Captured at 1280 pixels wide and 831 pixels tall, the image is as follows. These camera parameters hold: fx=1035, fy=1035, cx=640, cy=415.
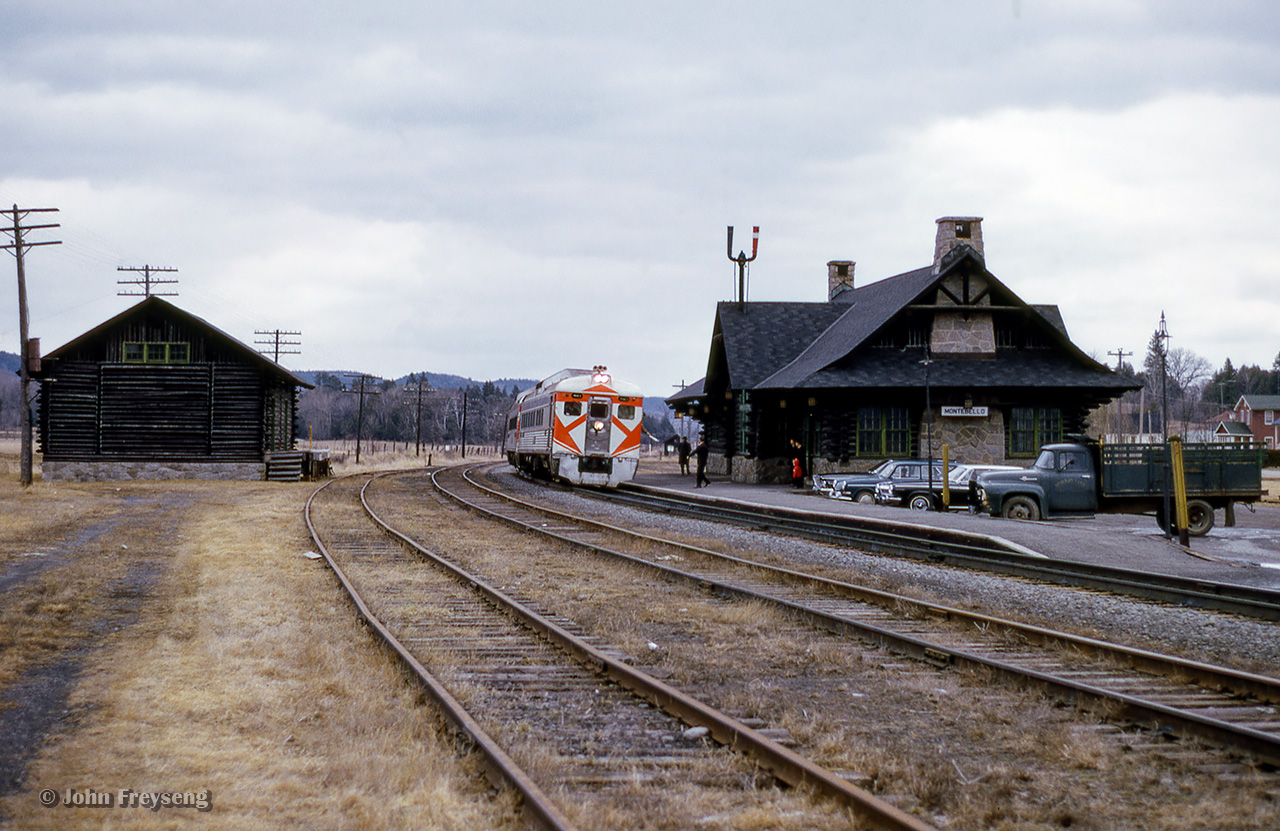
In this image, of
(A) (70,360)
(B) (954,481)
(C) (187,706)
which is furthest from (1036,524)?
(A) (70,360)

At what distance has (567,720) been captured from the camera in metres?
6.20

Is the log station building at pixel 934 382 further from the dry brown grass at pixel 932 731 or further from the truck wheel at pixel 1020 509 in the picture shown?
the dry brown grass at pixel 932 731

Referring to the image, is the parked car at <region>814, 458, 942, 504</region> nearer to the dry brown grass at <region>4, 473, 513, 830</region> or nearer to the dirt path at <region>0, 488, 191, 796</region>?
the dirt path at <region>0, 488, 191, 796</region>

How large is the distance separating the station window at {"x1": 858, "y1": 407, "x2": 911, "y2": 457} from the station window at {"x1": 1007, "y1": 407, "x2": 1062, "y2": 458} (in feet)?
11.5

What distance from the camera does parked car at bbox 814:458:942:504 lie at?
87.9 ft

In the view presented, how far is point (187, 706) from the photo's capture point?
6.49 m

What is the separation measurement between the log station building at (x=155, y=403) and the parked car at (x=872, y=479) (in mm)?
20650

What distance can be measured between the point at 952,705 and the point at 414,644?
4.19 meters

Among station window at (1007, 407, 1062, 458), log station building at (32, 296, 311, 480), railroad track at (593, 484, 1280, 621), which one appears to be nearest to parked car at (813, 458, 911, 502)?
railroad track at (593, 484, 1280, 621)

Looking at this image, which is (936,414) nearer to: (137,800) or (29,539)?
(29,539)

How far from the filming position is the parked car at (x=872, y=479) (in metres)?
26.8

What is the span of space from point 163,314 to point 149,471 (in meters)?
5.60

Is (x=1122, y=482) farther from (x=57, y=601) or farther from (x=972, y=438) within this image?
(x=57, y=601)

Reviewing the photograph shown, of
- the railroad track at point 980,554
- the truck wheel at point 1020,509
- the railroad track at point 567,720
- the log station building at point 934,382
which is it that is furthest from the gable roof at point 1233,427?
the railroad track at point 567,720
